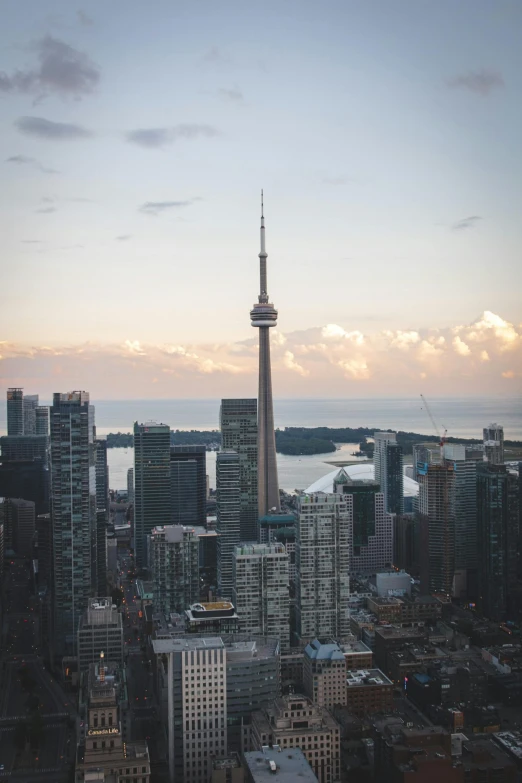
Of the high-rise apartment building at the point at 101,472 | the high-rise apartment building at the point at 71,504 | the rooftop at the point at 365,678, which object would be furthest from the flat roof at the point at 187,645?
the high-rise apartment building at the point at 101,472

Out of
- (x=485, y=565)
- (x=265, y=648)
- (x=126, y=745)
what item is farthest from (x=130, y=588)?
(x=126, y=745)

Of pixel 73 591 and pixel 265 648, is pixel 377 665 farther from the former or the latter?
pixel 73 591

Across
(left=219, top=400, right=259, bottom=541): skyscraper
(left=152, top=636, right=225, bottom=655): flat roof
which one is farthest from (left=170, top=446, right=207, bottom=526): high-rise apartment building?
(left=152, top=636, right=225, bottom=655): flat roof

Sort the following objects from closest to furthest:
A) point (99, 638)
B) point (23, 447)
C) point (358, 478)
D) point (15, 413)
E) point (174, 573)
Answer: point (99, 638) → point (174, 573) → point (23, 447) → point (15, 413) → point (358, 478)

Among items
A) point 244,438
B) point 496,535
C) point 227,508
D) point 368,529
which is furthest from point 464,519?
point 244,438

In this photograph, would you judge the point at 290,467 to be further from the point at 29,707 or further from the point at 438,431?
the point at 29,707

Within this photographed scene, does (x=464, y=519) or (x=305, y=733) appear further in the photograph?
(x=464, y=519)
